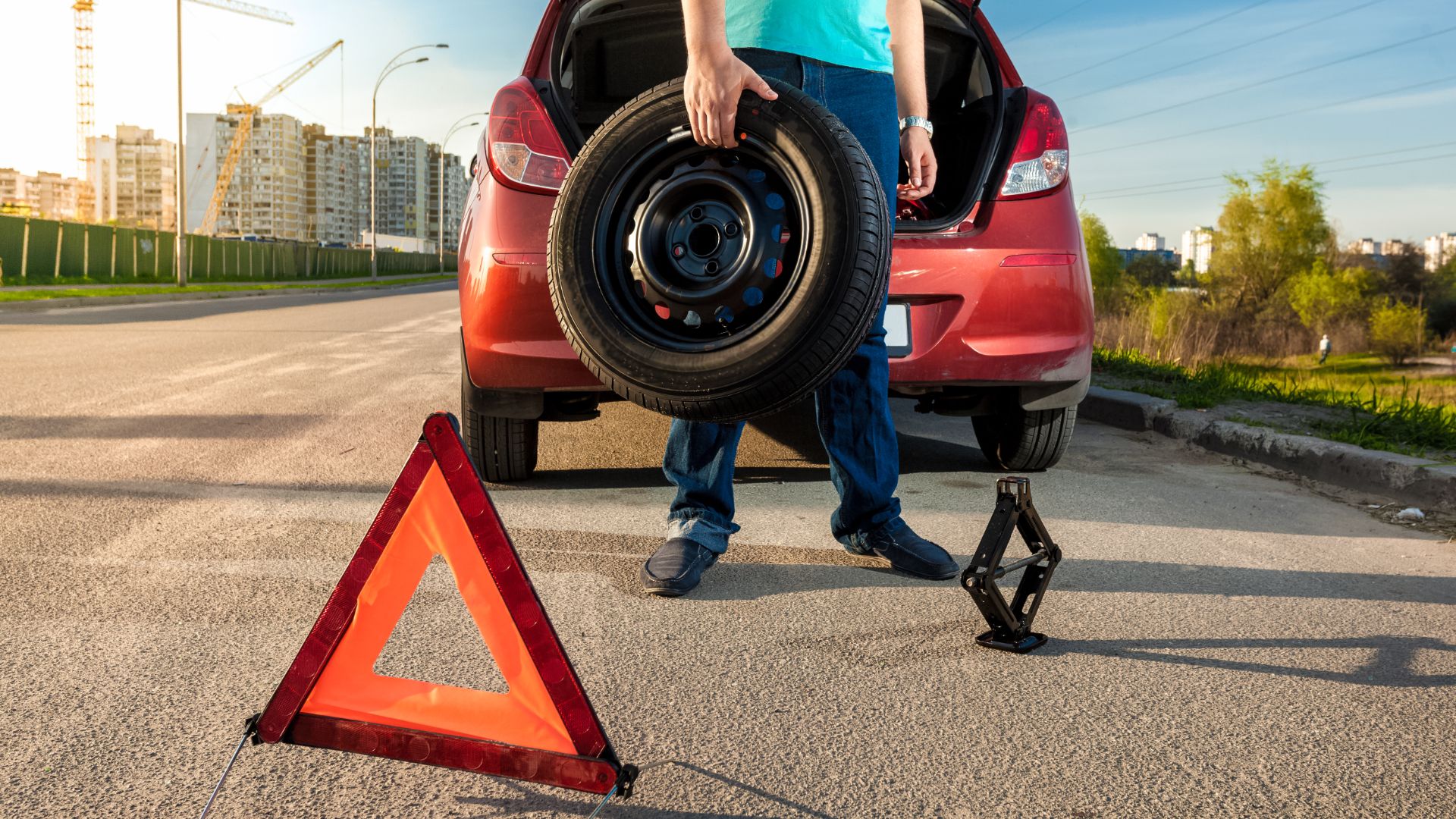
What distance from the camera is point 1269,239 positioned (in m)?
90.8

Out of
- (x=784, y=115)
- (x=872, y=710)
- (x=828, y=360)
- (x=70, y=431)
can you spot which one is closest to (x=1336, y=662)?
(x=872, y=710)

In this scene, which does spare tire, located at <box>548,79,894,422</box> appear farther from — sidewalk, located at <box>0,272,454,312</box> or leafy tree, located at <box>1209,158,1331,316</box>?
leafy tree, located at <box>1209,158,1331,316</box>

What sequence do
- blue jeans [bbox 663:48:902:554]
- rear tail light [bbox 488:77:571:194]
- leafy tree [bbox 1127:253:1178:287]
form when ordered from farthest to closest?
1. leafy tree [bbox 1127:253:1178:287]
2. rear tail light [bbox 488:77:571:194]
3. blue jeans [bbox 663:48:902:554]

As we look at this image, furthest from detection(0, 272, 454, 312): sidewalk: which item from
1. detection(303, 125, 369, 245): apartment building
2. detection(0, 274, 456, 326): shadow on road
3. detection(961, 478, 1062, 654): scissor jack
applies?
detection(303, 125, 369, 245): apartment building

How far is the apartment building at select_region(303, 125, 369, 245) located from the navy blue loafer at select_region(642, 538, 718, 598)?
146752 millimetres

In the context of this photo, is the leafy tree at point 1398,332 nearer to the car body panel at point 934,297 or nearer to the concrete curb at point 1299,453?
the concrete curb at point 1299,453

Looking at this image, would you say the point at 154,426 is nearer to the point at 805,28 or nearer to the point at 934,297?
the point at 934,297

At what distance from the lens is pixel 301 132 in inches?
5640

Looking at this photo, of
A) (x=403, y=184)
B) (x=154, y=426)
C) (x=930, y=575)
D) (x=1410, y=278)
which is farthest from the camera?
(x=403, y=184)

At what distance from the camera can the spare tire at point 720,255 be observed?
2.41m

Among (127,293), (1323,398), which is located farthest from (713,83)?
(127,293)

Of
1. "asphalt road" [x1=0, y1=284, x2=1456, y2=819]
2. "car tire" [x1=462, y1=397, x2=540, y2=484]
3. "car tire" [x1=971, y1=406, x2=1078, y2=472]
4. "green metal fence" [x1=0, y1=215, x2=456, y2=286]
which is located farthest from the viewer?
"green metal fence" [x1=0, y1=215, x2=456, y2=286]

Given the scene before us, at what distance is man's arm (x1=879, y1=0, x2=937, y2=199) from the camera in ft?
10.6

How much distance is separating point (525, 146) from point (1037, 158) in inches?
68.7
